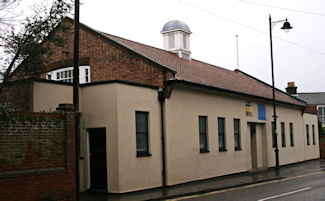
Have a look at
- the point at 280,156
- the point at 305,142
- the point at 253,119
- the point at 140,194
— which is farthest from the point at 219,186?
the point at 305,142

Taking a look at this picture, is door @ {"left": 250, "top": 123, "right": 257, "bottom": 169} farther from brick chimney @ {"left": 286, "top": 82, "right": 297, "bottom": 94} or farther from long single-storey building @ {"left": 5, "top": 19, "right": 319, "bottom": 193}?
brick chimney @ {"left": 286, "top": 82, "right": 297, "bottom": 94}

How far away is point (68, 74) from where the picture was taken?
19.1 meters

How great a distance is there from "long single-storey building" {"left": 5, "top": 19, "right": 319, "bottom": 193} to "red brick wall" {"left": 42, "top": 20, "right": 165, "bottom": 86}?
43 millimetres

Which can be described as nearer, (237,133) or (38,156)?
(38,156)

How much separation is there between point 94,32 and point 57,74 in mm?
3013

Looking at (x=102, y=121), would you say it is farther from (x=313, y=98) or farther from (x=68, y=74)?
(x=313, y=98)

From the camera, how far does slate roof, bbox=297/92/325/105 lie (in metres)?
68.1

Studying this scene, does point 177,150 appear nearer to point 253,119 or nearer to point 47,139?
point 47,139

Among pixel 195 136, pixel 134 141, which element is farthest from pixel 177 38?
pixel 134 141

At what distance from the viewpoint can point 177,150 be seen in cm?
1658

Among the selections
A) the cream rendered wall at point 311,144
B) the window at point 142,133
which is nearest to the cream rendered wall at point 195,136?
the window at point 142,133

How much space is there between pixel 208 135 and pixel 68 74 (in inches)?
285

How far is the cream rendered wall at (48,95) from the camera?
45.6 feet

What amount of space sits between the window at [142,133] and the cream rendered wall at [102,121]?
122 cm
